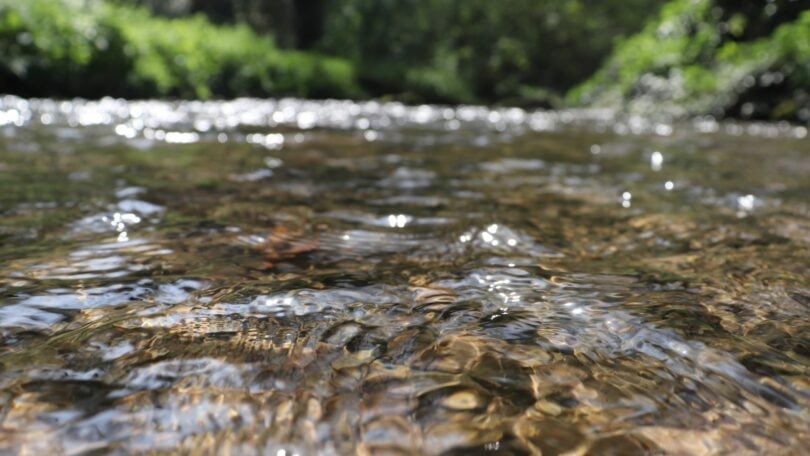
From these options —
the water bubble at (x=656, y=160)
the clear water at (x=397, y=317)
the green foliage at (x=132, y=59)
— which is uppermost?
the green foliage at (x=132, y=59)

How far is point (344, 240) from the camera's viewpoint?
2.30 m

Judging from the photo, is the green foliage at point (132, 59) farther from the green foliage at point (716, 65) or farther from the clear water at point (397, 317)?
the clear water at point (397, 317)

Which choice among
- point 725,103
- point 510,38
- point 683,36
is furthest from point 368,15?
point 725,103

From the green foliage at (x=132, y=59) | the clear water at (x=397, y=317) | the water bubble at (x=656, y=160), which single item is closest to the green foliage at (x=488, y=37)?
the green foliage at (x=132, y=59)

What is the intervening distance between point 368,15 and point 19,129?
18.8 metres

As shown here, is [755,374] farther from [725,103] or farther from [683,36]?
[683,36]

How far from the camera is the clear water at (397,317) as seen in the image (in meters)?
1.08

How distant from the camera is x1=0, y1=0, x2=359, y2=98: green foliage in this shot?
9492mm

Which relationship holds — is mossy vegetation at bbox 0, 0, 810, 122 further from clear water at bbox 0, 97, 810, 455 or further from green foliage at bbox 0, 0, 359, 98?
clear water at bbox 0, 97, 810, 455

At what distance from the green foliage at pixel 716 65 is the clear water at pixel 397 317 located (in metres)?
7.31

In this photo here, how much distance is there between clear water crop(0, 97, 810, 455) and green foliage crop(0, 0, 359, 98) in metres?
7.48

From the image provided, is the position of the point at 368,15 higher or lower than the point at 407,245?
higher

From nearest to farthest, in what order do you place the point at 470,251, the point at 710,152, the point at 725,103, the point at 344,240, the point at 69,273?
the point at 69,273, the point at 470,251, the point at 344,240, the point at 710,152, the point at 725,103

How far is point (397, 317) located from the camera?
153cm
